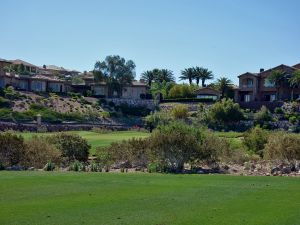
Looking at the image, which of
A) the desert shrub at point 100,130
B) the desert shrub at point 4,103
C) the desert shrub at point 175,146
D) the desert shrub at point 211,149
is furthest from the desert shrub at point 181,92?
the desert shrub at point 175,146

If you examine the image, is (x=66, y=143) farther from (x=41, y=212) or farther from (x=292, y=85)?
(x=292, y=85)

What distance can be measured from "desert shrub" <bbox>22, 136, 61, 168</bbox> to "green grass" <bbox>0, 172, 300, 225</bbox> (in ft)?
24.0

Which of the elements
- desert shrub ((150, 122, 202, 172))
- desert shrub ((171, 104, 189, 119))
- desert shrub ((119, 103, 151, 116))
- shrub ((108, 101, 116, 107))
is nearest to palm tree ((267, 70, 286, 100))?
desert shrub ((171, 104, 189, 119))

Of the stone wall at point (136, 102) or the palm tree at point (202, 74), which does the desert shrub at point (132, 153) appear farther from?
the palm tree at point (202, 74)

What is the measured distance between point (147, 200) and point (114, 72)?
103 metres

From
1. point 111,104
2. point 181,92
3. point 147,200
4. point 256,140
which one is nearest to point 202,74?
point 181,92

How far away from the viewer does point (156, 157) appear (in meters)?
31.9

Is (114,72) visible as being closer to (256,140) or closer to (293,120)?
(293,120)

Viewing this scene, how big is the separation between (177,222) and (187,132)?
55.3 ft

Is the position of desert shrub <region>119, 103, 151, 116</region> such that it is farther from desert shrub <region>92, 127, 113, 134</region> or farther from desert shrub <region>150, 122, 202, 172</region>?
desert shrub <region>150, 122, 202, 172</region>

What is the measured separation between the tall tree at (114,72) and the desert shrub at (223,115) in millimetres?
34153

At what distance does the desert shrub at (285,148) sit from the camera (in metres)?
32.4

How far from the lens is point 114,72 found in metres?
120

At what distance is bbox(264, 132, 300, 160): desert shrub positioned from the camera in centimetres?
3244
